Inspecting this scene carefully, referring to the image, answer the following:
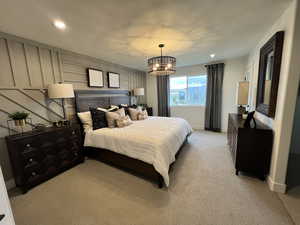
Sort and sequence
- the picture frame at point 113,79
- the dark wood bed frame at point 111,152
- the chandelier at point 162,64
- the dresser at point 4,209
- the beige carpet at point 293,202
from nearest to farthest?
the dresser at point 4,209 < the beige carpet at point 293,202 < the dark wood bed frame at point 111,152 < the chandelier at point 162,64 < the picture frame at point 113,79

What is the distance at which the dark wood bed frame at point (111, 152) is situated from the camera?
2224mm

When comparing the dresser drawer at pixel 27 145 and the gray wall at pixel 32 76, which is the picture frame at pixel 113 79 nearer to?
the gray wall at pixel 32 76

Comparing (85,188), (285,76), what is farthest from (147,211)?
(285,76)

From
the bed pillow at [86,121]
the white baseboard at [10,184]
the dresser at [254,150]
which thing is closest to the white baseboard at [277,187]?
the dresser at [254,150]

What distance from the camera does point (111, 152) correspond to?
266cm

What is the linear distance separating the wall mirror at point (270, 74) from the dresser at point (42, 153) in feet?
11.6

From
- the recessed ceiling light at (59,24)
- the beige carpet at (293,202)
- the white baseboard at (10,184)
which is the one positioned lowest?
the beige carpet at (293,202)

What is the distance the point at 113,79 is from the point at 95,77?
2.24 feet

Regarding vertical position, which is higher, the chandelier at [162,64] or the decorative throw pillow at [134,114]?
the chandelier at [162,64]

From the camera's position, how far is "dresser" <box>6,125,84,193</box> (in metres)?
1.99

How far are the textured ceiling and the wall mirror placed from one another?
1.23 feet

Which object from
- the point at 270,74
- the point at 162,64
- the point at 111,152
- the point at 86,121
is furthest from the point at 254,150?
the point at 86,121

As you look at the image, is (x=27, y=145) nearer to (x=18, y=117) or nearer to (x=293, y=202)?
(x=18, y=117)

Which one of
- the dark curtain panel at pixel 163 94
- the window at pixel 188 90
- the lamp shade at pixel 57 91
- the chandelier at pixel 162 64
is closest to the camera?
the lamp shade at pixel 57 91
